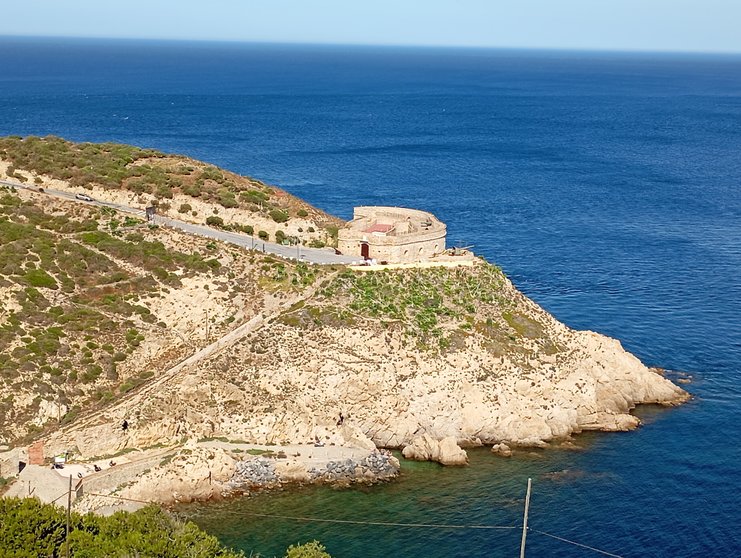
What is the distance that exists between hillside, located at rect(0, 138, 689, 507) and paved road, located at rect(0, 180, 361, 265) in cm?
202

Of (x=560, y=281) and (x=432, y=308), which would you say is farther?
(x=560, y=281)

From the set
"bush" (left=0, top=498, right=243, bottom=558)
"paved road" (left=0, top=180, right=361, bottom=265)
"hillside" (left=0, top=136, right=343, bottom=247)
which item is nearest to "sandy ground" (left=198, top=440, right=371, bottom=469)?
"bush" (left=0, top=498, right=243, bottom=558)

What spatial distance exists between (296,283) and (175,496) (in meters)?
19.4

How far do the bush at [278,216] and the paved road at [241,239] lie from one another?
282 centimetres

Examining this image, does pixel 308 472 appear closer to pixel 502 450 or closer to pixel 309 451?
pixel 309 451

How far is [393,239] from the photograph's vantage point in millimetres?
68812

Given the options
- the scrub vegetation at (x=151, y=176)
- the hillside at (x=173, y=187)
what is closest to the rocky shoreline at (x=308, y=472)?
the hillside at (x=173, y=187)

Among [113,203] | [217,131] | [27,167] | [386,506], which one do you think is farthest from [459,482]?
[217,131]

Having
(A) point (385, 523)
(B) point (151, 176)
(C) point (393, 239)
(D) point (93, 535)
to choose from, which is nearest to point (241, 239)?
(C) point (393, 239)

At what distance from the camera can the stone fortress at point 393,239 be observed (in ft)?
226

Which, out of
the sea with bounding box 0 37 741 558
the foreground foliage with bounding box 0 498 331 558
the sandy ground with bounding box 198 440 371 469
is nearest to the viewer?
the foreground foliage with bounding box 0 498 331 558

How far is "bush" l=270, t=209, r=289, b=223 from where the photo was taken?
75.8 meters

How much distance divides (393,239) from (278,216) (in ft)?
39.4

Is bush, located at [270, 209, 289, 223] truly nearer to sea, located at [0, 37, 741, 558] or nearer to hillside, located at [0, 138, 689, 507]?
hillside, located at [0, 138, 689, 507]
